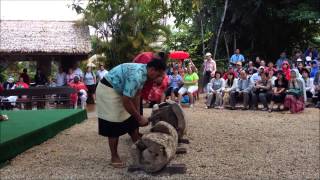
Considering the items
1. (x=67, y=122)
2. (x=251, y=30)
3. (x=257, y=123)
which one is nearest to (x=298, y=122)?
(x=257, y=123)

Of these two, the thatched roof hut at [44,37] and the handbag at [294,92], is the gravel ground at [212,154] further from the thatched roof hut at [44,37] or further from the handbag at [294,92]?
the thatched roof hut at [44,37]

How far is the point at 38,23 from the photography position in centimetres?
2008

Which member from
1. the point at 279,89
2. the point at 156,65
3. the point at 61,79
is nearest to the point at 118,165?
the point at 156,65

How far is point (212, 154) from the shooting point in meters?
6.55

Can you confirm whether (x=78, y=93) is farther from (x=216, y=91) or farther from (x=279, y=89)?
(x=279, y=89)

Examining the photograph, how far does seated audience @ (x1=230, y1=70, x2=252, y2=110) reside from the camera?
1309 centimetres

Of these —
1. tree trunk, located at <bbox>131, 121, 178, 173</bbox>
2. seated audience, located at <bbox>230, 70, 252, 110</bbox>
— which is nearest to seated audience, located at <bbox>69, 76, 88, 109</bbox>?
seated audience, located at <bbox>230, 70, 252, 110</bbox>

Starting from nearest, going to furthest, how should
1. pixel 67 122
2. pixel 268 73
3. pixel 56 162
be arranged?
pixel 56 162, pixel 67 122, pixel 268 73

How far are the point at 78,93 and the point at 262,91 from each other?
17.7 feet

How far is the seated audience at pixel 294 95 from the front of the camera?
12141 millimetres

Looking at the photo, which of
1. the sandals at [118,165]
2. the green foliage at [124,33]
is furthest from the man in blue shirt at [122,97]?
the green foliage at [124,33]

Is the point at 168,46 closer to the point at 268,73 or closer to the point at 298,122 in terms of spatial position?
the point at 268,73

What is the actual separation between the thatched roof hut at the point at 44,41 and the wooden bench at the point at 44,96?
4878mm

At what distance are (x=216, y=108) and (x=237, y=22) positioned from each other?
25.2 ft
